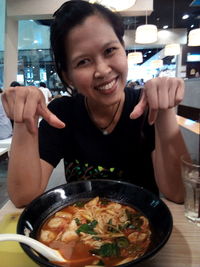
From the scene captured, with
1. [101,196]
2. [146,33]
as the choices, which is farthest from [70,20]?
[146,33]

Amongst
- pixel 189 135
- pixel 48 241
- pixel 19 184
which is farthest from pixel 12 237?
pixel 189 135

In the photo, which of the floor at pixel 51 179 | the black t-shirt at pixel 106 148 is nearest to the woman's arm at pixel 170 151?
the black t-shirt at pixel 106 148

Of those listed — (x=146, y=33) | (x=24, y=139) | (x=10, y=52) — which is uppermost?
(x=146, y=33)

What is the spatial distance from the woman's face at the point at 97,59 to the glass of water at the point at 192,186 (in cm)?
Result: 45

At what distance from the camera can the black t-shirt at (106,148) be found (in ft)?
3.76

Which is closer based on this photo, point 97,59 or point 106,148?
point 97,59

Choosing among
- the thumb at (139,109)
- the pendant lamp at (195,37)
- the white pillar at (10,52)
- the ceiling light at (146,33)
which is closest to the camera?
the thumb at (139,109)

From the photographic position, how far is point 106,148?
Answer: 116cm

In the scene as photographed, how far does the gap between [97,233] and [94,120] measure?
0.64m

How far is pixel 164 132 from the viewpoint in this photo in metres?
0.85

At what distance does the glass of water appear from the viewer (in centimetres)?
74

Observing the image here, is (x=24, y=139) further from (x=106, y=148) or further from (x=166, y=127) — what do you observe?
(x=166, y=127)

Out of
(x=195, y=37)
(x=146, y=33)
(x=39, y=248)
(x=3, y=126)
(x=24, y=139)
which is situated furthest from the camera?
(x=195, y=37)

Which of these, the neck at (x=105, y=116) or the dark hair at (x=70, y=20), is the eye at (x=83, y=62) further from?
the neck at (x=105, y=116)
